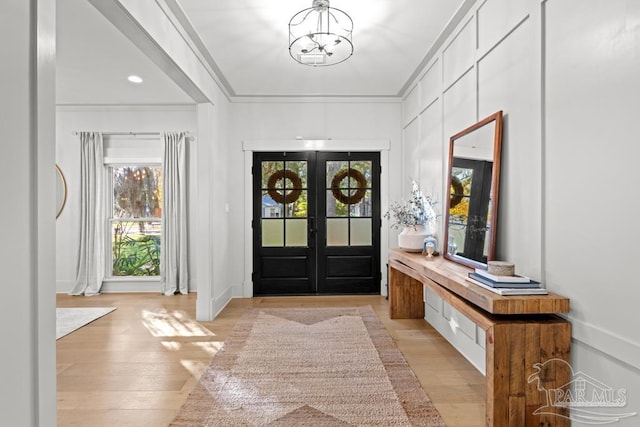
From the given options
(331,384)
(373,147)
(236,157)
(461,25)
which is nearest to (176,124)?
(236,157)

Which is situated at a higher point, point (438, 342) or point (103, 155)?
point (103, 155)

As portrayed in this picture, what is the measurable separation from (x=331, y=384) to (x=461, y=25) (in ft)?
9.64

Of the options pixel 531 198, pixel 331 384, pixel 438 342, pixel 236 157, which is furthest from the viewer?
pixel 236 157

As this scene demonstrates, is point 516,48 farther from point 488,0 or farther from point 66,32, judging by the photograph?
point 66,32

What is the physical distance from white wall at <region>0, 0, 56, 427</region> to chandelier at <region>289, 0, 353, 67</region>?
171cm

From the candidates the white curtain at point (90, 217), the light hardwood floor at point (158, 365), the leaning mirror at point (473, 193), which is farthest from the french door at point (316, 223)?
the white curtain at point (90, 217)

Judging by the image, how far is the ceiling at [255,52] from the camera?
283cm

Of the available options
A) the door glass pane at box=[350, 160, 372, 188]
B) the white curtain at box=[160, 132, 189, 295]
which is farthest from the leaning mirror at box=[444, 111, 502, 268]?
the white curtain at box=[160, 132, 189, 295]

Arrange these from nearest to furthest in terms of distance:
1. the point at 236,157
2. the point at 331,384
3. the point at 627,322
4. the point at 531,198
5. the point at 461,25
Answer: the point at 627,322, the point at 531,198, the point at 331,384, the point at 461,25, the point at 236,157

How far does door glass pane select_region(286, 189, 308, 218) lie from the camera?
507cm

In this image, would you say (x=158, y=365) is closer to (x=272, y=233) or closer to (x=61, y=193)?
(x=272, y=233)

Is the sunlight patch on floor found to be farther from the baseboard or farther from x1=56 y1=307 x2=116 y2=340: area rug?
the baseboard

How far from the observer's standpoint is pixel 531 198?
2031 mm

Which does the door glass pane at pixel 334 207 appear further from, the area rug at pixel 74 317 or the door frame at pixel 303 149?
the area rug at pixel 74 317
